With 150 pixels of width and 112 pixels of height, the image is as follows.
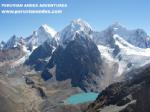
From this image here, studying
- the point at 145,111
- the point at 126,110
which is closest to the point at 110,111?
the point at 126,110

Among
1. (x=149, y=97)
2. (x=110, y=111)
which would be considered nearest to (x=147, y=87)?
(x=149, y=97)

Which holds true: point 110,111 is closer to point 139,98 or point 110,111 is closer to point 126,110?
point 126,110

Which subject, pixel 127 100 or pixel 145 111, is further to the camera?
pixel 127 100

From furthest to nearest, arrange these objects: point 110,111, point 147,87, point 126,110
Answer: point 110,111 → point 126,110 → point 147,87

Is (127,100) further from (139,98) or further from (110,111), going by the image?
(139,98)

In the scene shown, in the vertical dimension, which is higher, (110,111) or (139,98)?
(139,98)

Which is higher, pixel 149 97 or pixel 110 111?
pixel 149 97

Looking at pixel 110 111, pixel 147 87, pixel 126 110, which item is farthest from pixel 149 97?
pixel 110 111

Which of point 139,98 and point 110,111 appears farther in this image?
point 110,111

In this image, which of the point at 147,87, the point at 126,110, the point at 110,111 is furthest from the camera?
the point at 110,111
